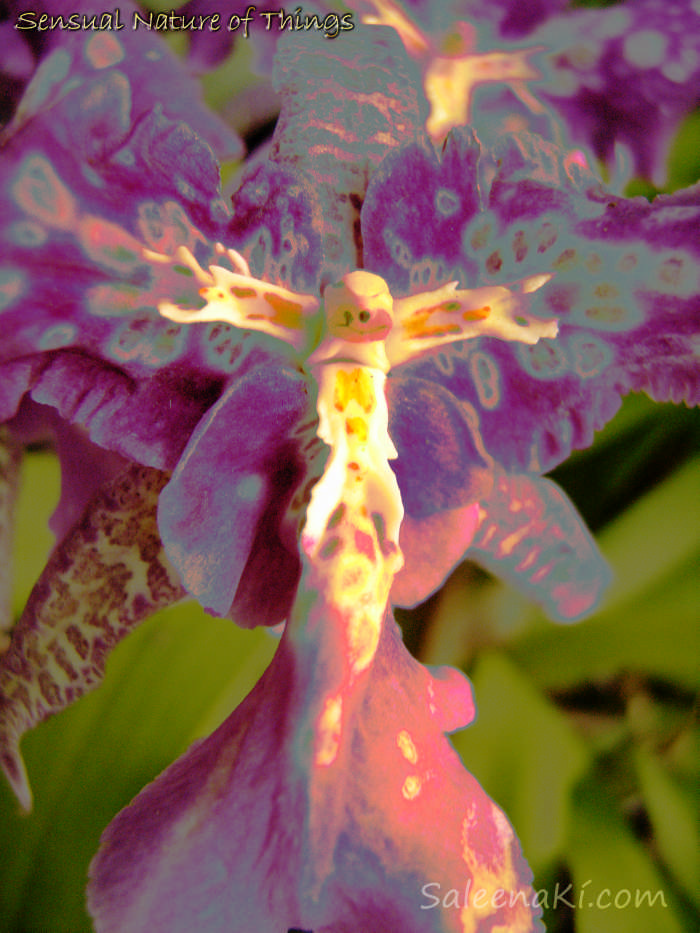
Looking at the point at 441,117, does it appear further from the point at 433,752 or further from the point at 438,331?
the point at 433,752

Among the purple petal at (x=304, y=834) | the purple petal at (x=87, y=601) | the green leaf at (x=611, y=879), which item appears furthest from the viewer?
the green leaf at (x=611, y=879)

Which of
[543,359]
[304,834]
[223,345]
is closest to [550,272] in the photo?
[543,359]

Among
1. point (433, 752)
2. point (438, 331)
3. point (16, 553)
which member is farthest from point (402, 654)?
point (16, 553)

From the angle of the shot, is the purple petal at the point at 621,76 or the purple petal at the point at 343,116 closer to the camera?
the purple petal at the point at 343,116

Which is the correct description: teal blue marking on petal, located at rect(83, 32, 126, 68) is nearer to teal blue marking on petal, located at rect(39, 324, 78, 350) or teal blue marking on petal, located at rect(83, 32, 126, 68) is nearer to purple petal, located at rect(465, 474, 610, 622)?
teal blue marking on petal, located at rect(39, 324, 78, 350)

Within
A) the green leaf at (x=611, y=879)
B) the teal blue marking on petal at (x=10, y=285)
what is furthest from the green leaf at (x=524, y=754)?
the teal blue marking on petal at (x=10, y=285)

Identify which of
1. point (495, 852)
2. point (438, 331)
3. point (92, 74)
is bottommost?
point (495, 852)

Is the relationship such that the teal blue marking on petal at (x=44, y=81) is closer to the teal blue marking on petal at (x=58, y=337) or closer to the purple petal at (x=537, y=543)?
the teal blue marking on petal at (x=58, y=337)

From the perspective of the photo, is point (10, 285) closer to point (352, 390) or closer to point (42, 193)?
point (42, 193)
